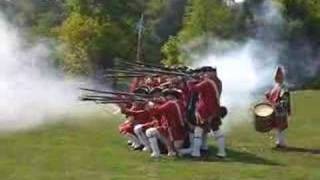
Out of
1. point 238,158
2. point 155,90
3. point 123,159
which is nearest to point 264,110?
point 238,158

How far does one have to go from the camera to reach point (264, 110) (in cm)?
1953

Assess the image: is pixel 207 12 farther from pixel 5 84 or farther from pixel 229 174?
pixel 229 174

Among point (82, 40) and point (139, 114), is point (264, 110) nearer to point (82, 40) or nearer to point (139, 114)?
point (139, 114)

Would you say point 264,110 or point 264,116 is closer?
point 264,116

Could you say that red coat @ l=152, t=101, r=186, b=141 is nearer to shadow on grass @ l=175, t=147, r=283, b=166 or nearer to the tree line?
shadow on grass @ l=175, t=147, r=283, b=166

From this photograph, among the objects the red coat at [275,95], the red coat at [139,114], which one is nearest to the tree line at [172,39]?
the red coat at [275,95]

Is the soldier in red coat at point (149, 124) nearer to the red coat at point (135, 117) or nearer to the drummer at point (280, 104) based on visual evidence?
the red coat at point (135, 117)

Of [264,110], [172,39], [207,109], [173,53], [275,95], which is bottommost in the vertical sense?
[264,110]

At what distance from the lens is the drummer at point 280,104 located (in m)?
19.3

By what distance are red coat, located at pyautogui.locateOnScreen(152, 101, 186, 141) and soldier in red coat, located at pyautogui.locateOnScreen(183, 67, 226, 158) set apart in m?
0.31

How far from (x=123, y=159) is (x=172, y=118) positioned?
4.08ft

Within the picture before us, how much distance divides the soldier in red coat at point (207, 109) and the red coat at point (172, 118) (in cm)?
31

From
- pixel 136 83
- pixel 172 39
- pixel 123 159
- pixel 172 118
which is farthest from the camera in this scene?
pixel 172 39

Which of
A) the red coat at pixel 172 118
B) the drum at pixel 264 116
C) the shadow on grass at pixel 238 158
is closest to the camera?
the shadow on grass at pixel 238 158
